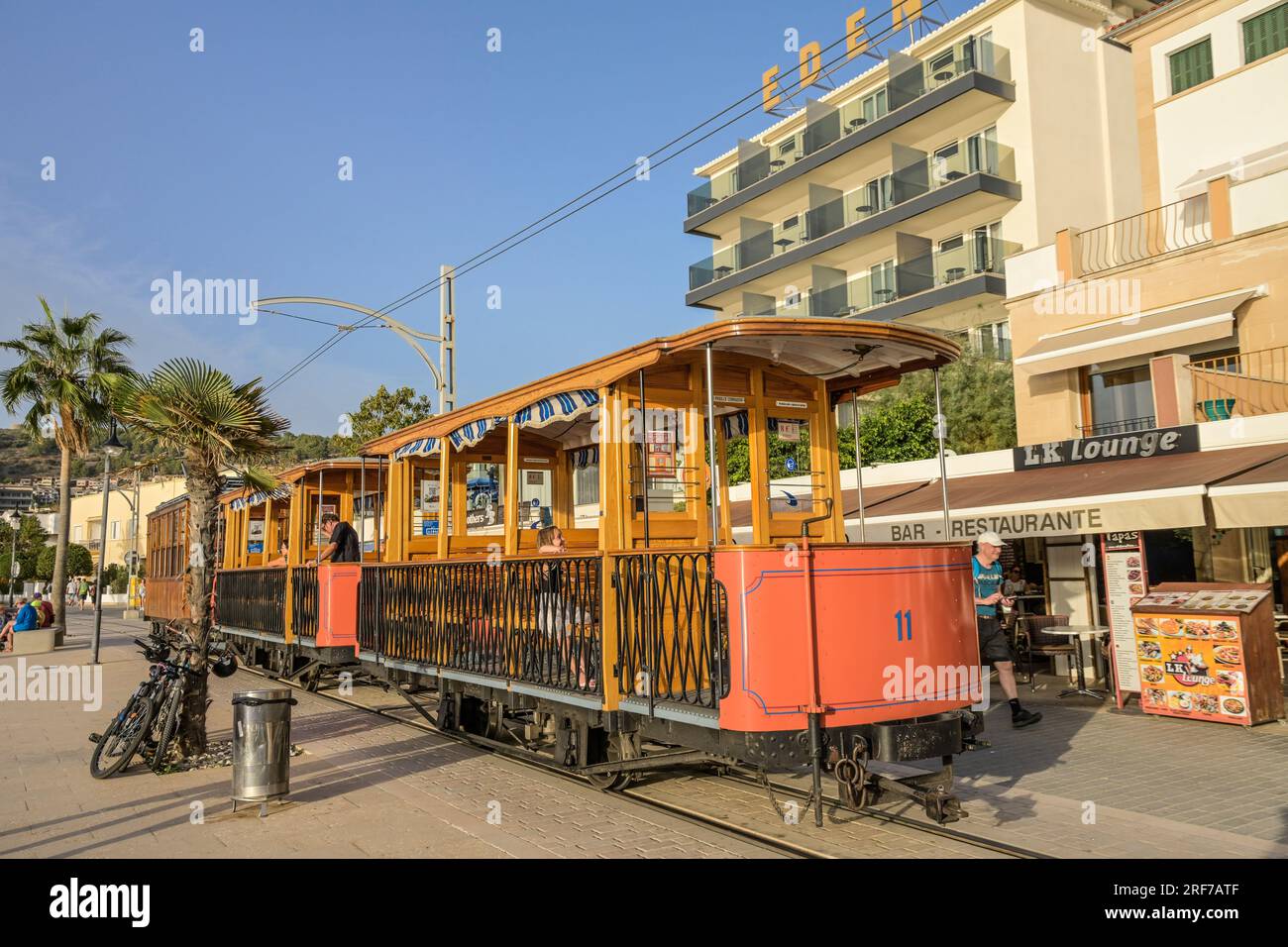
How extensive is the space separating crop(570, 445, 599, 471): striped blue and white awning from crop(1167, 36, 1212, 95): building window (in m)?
14.1

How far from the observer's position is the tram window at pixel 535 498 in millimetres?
10289

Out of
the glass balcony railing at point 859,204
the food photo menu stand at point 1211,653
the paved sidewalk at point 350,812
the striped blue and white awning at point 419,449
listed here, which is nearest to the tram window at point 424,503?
the striped blue and white awning at point 419,449

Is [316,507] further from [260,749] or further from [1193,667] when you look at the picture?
[1193,667]

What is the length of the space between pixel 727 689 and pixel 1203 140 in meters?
16.4

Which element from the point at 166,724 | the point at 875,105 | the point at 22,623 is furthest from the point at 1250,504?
the point at 22,623

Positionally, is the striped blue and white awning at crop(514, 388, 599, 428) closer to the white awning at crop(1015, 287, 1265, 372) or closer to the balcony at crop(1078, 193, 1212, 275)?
the white awning at crop(1015, 287, 1265, 372)

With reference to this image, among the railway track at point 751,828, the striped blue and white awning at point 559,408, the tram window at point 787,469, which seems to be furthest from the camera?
the tram window at point 787,469

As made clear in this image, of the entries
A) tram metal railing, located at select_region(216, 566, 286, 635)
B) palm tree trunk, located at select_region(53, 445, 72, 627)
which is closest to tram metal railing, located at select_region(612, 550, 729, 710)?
tram metal railing, located at select_region(216, 566, 286, 635)

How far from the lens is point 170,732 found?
8.34m

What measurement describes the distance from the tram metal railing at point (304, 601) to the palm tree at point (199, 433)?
3.58 m

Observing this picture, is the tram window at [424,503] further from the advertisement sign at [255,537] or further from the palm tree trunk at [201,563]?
the advertisement sign at [255,537]

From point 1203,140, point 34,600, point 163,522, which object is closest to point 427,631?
point 163,522

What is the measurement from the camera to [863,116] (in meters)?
31.5

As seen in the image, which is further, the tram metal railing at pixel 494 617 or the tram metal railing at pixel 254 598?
the tram metal railing at pixel 254 598
